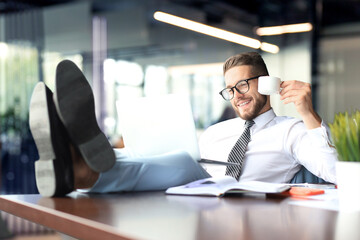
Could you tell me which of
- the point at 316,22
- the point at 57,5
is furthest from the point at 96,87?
the point at 316,22

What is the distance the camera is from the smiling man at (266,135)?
1.87 meters

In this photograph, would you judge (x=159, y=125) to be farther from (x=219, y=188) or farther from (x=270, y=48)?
(x=270, y=48)

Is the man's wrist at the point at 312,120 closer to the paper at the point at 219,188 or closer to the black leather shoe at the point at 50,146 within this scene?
the paper at the point at 219,188

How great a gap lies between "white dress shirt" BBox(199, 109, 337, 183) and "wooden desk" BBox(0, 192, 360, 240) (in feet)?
2.13

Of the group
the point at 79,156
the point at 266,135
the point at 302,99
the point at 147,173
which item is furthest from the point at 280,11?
the point at 79,156

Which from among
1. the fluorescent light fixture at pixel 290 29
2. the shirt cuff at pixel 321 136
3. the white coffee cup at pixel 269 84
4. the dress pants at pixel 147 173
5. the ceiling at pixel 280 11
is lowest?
the dress pants at pixel 147 173

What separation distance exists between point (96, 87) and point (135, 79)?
0.74 m

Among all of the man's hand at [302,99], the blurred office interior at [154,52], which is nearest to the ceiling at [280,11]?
the blurred office interior at [154,52]

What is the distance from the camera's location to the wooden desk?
85 cm

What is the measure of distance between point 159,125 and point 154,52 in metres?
4.85

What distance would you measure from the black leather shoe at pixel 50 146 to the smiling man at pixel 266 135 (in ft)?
3.00

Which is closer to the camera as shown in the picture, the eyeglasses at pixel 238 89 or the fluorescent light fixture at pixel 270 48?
the eyeglasses at pixel 238 89

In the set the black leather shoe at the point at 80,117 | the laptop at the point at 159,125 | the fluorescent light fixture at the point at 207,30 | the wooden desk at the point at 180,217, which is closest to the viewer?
the wooden desk at the point at 180,217

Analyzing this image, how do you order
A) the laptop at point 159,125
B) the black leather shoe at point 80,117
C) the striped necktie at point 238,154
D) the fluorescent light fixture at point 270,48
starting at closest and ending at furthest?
the black leather shoe at point 80,117
the laptop at point 159,125
the striped necktie at point 238,154
the fluorescent light fixture at point 270,48
